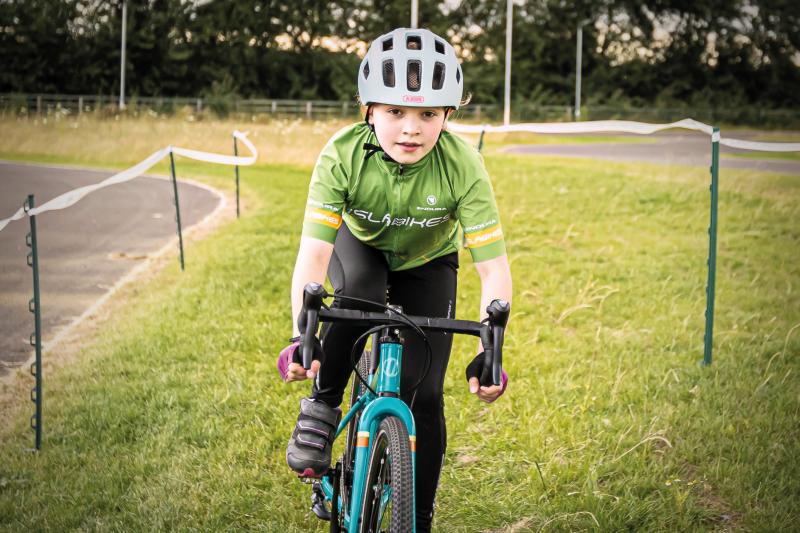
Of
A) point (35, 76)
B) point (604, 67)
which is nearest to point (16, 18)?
point (35, 76)

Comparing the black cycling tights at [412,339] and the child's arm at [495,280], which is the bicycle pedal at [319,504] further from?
the child's arm at [495,280]

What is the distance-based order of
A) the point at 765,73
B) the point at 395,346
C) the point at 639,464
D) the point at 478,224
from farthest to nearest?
1. the point at 765,73
2. the point at 639,464
3. the point at 478,224
4. the point at 395,346

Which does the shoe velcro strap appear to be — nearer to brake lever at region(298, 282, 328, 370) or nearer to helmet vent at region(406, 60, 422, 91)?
brake lever at region(298, 282, 328, 370)

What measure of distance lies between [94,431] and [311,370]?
9.41 ft

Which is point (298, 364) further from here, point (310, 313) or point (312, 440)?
point (312, 440)

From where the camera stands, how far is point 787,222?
10.6m

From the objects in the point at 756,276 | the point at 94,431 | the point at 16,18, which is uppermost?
the point at 16,18

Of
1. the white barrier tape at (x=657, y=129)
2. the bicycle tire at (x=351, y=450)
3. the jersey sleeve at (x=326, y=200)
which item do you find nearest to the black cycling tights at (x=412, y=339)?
the bicycle tire at (x=351, y=450)

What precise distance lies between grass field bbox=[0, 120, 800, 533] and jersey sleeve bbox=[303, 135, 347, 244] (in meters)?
1.52

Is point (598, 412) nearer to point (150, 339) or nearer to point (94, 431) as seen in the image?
point (94, 431)

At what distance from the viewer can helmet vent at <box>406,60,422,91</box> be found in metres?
2.88

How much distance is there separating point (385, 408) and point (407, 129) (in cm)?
97

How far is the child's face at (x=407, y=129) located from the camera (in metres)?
2.95

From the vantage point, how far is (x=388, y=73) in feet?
9.58
